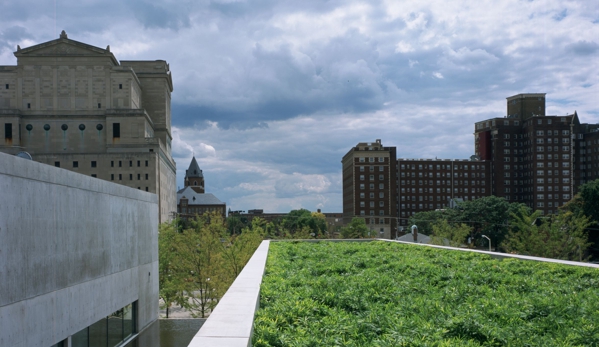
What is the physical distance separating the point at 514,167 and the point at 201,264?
5214 inches

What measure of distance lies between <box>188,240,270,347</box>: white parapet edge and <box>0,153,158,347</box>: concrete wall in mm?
8814

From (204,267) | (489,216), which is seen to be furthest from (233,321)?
(489,216)

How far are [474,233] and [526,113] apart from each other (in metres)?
72.1

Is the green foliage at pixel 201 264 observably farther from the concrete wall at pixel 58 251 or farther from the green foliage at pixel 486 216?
the green foliage at pixel 486 216

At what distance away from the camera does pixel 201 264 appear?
4781 centimetres

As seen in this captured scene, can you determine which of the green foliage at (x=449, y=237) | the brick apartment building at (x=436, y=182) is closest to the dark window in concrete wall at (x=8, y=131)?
the green foliage at (x=449, y=237)

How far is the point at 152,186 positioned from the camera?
11262 cm

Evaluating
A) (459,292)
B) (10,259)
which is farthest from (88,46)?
(459,292)

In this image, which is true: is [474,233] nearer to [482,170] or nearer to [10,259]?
[482,170]

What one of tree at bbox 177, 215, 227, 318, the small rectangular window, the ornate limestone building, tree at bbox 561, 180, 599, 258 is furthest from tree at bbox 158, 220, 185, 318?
the small rectangular window

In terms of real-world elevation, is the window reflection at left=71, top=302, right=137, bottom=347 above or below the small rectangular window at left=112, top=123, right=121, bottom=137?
below

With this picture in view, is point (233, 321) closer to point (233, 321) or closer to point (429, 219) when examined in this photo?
point (233, 321)

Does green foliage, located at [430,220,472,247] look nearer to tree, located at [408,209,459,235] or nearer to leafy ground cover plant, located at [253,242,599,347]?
tree, located at [408,209,459,235]

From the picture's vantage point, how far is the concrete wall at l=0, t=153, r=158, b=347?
14773 mm
